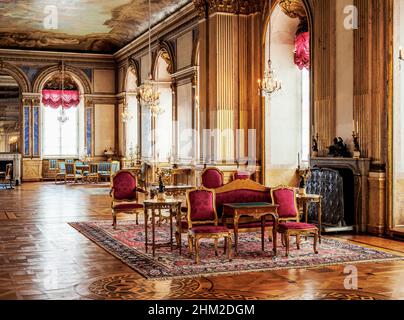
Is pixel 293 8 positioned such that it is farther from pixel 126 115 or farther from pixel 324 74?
pixel 126 115

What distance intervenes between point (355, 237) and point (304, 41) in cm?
474

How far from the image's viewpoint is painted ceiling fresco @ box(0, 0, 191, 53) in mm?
15180

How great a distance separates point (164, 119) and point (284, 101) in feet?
21.9

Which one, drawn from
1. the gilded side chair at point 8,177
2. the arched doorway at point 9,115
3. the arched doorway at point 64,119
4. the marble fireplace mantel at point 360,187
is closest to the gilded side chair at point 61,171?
the arched doorway at point 64,119

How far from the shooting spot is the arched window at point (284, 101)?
11820 millimetres

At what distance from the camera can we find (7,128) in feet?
71.1

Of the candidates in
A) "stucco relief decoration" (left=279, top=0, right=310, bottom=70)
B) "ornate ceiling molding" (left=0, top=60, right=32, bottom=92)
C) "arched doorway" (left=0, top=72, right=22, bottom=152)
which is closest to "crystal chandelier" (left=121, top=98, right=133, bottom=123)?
"ornate ceiling molding" (left=0, top=60, right=32, bottom=92)

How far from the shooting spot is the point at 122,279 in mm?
5695

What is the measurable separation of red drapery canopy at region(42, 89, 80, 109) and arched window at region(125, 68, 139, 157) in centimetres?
253

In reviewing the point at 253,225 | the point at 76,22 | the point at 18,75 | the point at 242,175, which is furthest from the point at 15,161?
the point at 253,225

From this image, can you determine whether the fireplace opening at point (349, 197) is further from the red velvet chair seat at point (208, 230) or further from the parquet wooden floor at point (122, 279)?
the red velvet chair seat at point (208, 230)

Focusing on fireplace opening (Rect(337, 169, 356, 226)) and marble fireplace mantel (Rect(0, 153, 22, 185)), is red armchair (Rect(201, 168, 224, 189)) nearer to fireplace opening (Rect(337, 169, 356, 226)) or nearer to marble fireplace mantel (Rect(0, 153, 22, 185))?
fireplace opening (Rect(337, 169, 356, 226))

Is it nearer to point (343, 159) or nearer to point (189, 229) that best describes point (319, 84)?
point (343, 159)

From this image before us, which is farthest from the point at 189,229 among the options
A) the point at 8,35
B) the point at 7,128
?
the point at 7,128
